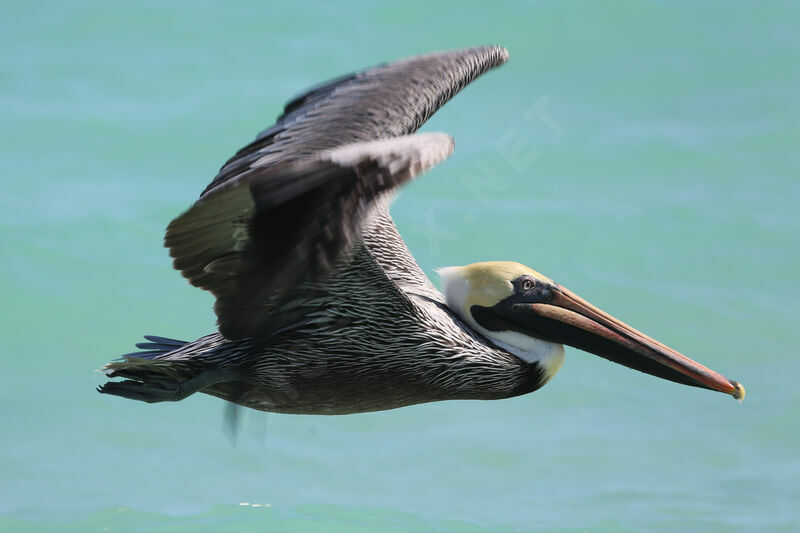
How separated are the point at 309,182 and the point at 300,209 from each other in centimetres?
20

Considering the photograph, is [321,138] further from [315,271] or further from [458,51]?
[458,51]

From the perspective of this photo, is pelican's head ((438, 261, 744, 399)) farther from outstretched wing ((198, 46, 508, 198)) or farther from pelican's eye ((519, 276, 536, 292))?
outstretched wing ((198, 46, 508, 198))

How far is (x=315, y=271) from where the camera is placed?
4.84 metres

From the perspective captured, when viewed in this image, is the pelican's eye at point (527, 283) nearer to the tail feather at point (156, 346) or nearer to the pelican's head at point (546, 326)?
the pelican's head at point (546, 326)

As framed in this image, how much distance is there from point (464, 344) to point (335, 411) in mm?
846

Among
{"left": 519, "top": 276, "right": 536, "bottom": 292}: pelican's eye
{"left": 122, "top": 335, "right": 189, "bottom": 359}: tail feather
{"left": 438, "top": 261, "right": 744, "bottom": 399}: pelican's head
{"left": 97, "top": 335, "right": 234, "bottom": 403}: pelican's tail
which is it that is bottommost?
{"left": 97, "top": 335, "right": 234, "bottom": 403}: pelican's tail

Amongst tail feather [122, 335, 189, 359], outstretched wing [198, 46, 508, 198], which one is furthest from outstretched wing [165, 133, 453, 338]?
tail feather [122, 335, 189, 359]

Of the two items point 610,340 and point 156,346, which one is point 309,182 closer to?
point 156,346

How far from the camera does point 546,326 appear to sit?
7027 millimetres

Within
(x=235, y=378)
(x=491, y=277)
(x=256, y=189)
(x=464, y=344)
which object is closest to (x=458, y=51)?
(x=491, y=277)

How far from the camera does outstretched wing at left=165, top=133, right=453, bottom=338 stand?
4551mm

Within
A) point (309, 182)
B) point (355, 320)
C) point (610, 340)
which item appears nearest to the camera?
point (309, 182)

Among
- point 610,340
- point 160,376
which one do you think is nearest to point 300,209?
point 160,376

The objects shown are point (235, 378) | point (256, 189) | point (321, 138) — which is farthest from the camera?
point (235, 378)
